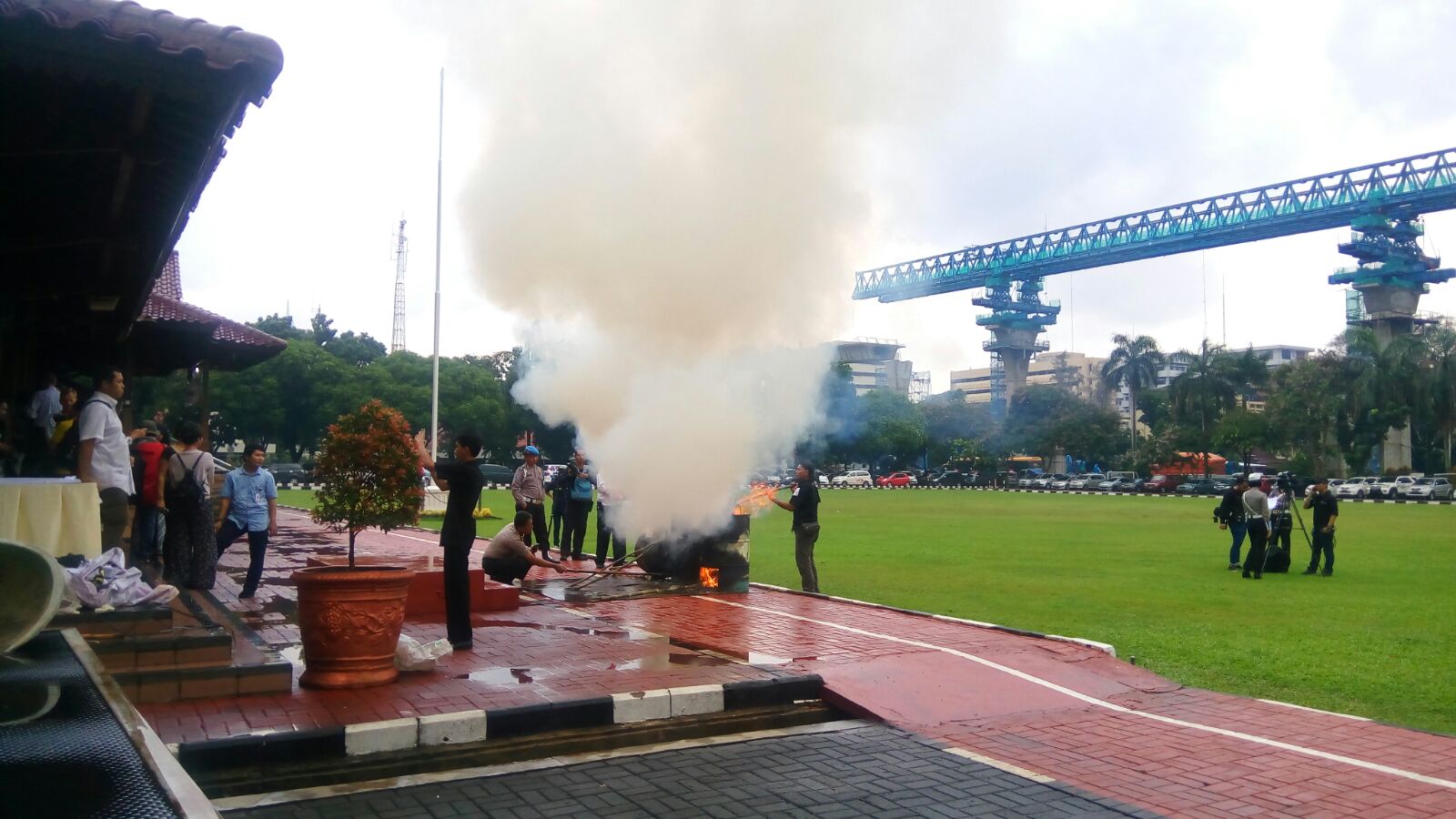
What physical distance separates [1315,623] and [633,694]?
8.49m

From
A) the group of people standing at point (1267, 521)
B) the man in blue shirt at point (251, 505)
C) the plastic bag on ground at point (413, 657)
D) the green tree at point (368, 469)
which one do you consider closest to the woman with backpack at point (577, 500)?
the man in blue shirt at point (251, 505)

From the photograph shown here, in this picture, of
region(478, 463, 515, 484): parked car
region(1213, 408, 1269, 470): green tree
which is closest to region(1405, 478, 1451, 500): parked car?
region(1213, 408, 1269, 470): green tree

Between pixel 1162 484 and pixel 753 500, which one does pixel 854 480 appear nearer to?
pixel 1162 484

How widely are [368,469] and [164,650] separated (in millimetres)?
1726

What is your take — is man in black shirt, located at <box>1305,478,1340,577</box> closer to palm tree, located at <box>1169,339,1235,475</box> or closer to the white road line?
the white road line

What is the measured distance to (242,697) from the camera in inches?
246

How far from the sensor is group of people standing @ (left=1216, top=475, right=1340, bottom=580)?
1591cm

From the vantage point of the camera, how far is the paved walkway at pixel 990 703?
548cm

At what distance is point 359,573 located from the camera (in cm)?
652

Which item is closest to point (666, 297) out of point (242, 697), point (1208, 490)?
point (242, 697)

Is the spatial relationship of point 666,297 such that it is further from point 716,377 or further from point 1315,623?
point 1315,623

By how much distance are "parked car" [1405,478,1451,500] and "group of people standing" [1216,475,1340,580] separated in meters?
42.0

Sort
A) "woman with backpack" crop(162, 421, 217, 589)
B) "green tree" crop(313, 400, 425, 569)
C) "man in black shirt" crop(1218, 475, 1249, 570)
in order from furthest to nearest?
"man in black shirt" crop(1218, 475, 1249, 570) → "woman with backpack" crop(162, 421, 217, 589) → "green tree" crop(313, 400, 425, 569)

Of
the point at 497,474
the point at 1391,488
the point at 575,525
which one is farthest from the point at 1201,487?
the point at 575,525
